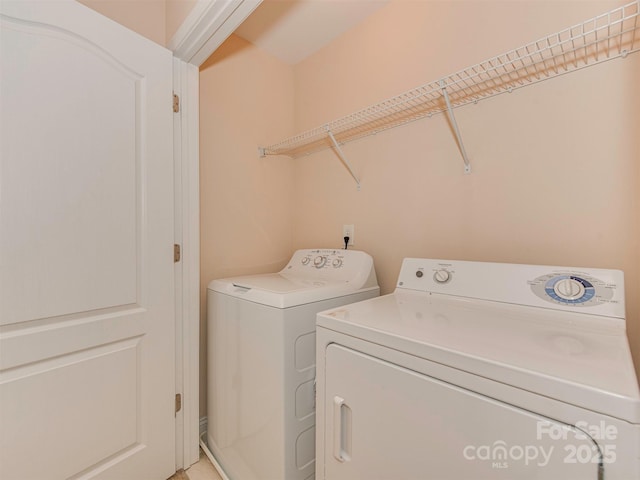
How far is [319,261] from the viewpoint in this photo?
1793 mm

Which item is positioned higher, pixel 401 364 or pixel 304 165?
pixel 304 165

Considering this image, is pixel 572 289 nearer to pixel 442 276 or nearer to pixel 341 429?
pixel 442 276

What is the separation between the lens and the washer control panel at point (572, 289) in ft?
3.00

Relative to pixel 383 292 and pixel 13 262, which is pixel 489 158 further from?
pixel 13 262

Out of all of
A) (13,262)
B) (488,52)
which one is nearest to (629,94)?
(488,52)

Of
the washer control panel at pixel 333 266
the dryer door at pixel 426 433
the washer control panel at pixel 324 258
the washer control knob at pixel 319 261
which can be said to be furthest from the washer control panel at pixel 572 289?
the washer control knob at pixel 319 261

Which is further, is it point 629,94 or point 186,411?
point 186,411

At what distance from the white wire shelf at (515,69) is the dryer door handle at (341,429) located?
117 cm

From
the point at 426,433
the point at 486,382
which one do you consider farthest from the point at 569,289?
the point at 426,433

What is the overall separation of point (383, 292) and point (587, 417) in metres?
1.17

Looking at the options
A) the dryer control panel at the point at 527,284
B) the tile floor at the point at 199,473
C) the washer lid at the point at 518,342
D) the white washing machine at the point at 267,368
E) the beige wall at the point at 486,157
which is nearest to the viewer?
the washer lid at the point at 518,342

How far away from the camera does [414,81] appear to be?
1568 mm

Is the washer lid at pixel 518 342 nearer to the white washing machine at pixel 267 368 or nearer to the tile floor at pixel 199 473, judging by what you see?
the white washing machine at pixel 267 368

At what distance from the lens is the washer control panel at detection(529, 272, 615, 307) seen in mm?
915
